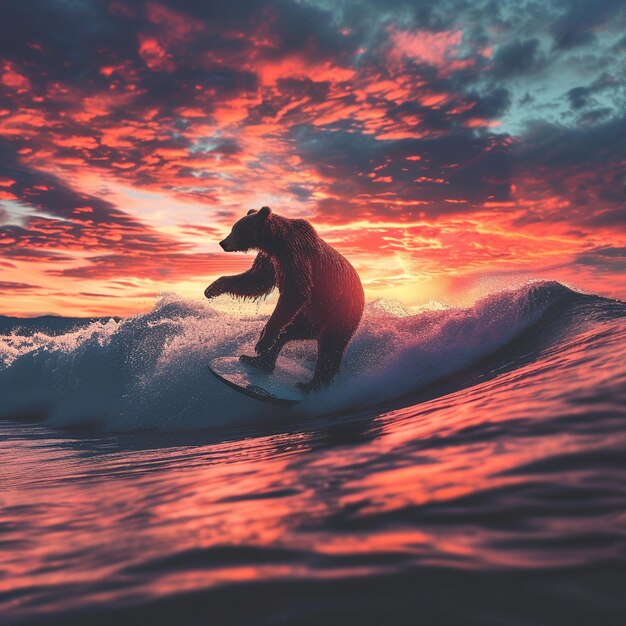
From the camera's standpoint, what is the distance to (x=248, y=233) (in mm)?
7012

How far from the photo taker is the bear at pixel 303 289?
22.4 feet

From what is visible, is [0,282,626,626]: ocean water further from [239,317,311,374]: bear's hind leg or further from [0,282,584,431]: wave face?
[0,282,584,431]: wave face

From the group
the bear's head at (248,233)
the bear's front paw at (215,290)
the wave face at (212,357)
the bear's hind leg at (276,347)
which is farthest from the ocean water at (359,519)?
the bear's front paw at (215,290)

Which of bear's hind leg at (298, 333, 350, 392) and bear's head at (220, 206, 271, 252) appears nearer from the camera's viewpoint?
bear's head at (220, 206, 271, 252)

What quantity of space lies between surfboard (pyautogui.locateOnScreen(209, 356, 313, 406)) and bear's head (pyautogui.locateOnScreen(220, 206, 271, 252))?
1563 mm

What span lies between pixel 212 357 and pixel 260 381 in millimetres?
2025

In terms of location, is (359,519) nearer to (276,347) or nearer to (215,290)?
(276,347)

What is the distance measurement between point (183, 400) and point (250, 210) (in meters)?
2.99

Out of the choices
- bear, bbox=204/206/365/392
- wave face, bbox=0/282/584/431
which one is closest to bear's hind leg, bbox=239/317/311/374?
bear, bbox=204/206/365/392

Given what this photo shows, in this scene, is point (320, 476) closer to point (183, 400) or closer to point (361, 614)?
point (361, 614)

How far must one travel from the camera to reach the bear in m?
6.84

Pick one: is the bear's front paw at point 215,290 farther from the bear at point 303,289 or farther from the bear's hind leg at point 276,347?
the bear's hind leg at point 276,347

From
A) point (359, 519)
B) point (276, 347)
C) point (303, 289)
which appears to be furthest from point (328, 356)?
point (359, 519)

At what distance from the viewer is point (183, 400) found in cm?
792
